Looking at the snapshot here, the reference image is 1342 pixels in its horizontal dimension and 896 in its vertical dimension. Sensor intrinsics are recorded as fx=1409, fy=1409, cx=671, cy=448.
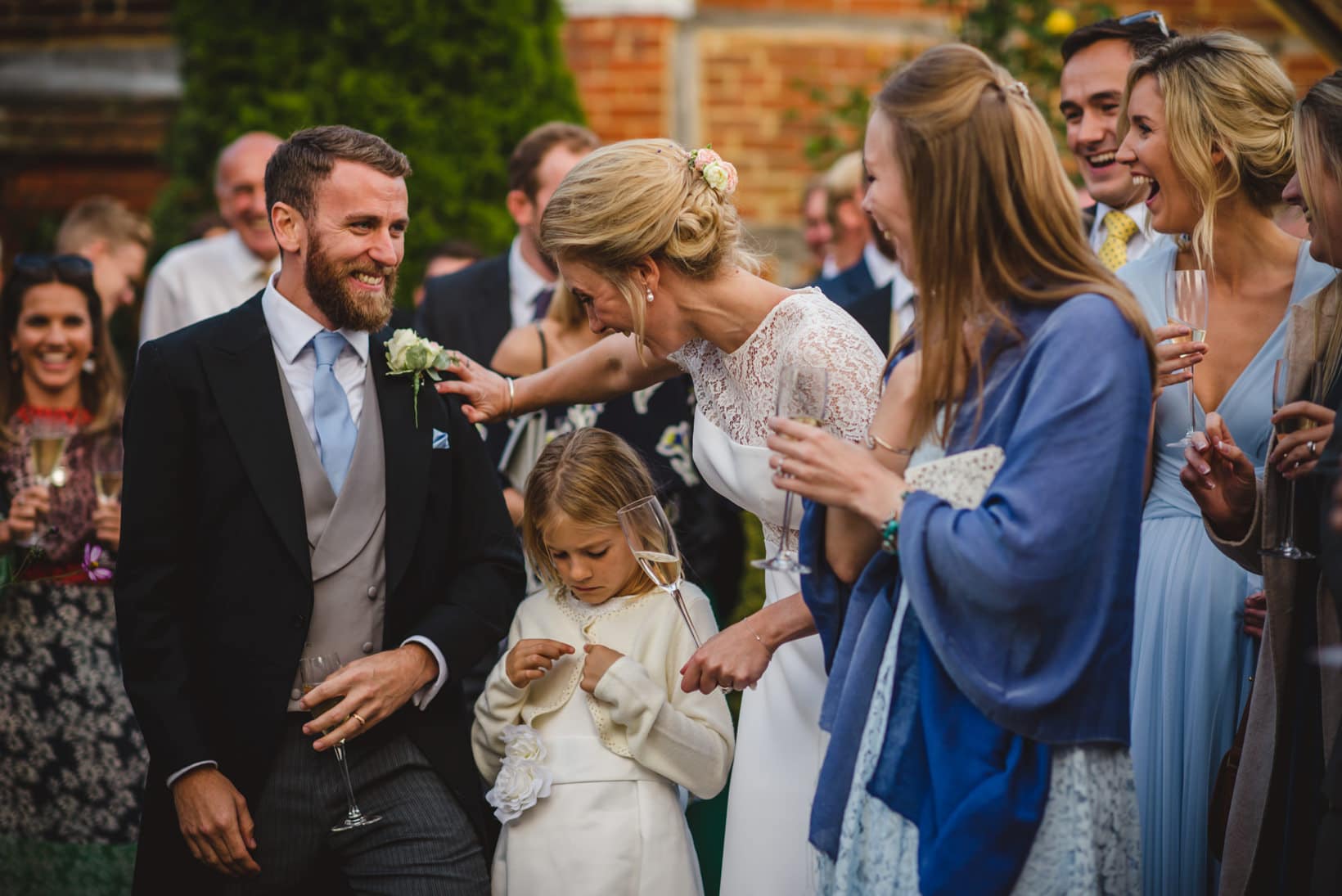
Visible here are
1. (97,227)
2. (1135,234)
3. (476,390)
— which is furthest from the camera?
(97,227)

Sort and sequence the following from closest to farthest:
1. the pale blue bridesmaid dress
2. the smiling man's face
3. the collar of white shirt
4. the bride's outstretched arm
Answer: the pale blue bridesmaid dress
the bride's outstretched arm
the smiling man's face
the collar of white shirt

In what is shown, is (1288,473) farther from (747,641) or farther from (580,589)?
(580,589)

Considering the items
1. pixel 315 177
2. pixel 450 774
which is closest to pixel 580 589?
pixel 450 774

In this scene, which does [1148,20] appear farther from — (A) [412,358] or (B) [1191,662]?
(A) [412,358]

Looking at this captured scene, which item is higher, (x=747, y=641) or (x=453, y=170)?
(x=453, y=170)

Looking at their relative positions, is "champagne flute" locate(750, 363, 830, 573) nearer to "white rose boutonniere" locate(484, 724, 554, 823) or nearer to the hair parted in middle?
the hair parted in middle

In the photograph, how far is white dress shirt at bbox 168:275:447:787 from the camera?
3.61m

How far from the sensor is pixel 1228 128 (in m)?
3.67

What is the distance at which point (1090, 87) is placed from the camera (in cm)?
469

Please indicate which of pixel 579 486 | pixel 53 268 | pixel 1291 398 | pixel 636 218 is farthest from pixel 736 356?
pixel 53 268

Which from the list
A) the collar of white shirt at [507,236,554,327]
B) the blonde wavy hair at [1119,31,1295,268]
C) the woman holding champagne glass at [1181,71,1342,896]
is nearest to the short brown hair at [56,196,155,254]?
the collar of white shirt at [507,236,554,327]

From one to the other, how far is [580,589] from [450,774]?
0.61 metres

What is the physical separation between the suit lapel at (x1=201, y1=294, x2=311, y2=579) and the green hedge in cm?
417
